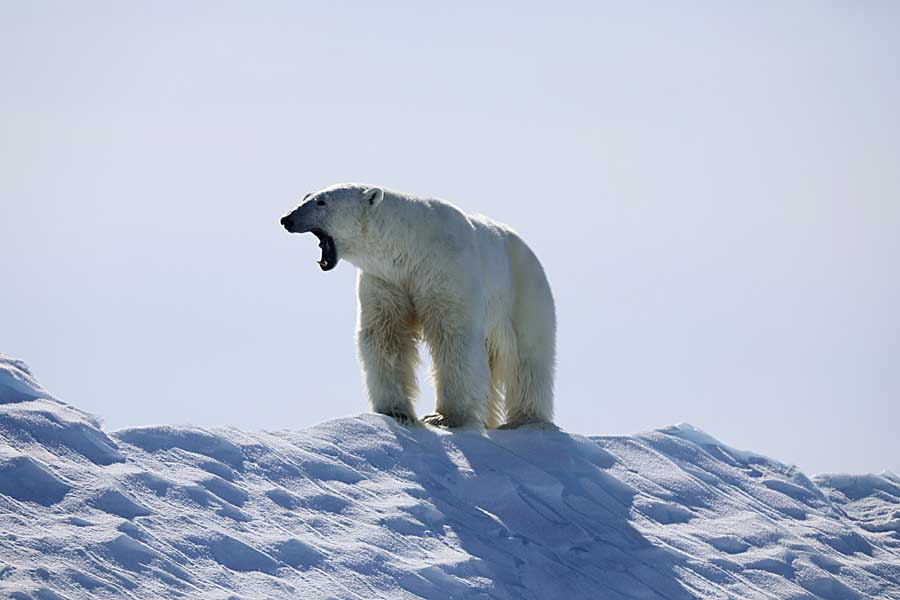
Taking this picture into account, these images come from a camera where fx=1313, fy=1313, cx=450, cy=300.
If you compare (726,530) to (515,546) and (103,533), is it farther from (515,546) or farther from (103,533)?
(103,533)

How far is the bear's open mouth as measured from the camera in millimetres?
11344

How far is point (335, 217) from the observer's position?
11.3 m

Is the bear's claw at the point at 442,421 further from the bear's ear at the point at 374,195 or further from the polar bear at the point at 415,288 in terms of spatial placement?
the bear's ear at the point at 374,195

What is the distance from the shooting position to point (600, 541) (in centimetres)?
994

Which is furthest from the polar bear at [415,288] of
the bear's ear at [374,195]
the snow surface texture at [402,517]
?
the snow surface texture at [402,517]

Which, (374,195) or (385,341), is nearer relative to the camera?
(374,195)

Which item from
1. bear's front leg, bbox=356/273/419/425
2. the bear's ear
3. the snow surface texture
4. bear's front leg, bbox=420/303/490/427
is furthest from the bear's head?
the snow surface texture

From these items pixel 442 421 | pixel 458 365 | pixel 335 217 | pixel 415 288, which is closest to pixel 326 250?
pixel 335 217

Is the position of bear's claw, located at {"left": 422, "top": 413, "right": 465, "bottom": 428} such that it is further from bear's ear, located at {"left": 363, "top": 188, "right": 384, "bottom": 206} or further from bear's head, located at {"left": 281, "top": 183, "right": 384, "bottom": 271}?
bear's ear, located at {"left": 363, "top": 188, "right": 384, "bottom": 206}

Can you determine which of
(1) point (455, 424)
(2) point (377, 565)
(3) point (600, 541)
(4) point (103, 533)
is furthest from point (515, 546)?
(4) point (103, 533)

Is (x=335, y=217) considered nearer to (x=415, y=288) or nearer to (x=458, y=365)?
(x=415, y=288)

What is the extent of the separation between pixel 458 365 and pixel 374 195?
64.2 inches

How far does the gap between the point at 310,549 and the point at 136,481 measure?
1.19 metres

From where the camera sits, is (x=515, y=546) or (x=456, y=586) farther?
(x=515, y=546)
